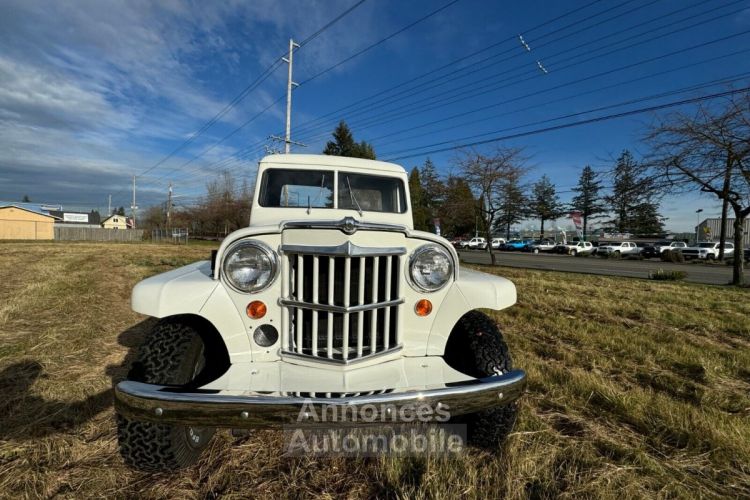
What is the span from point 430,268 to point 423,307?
0.24 metres

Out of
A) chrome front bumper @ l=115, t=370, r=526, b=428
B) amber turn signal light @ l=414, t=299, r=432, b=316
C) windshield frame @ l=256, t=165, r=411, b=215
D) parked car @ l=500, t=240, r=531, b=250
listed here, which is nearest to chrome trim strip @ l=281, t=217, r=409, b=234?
amber turn signal light @ l=414, t=299, r=432, b=316

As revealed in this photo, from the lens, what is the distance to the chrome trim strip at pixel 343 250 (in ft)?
6.62

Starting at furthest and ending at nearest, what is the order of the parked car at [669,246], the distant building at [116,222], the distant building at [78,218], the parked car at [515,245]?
the distant building at [116,222]
the distant building at [78,218]
the parked car at [515,245]
the parked car at [669,246]

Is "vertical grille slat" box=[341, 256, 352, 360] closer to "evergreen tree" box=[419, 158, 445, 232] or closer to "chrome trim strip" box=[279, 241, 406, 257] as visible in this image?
"chrome trim strip" box=[279, 241, 406, 257]

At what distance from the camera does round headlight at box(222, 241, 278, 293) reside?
2.14m

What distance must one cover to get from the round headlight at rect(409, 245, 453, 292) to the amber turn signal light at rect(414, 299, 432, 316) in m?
0.08

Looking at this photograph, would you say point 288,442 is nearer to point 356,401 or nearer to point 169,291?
point 356,401

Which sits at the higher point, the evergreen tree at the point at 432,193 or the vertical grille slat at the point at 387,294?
the evergreen tree at the point at 432,193

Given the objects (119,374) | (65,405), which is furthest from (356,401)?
(119,374)

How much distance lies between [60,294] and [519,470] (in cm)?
846

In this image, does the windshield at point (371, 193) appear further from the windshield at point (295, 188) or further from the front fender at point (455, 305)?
the front fender at point (455, 305)

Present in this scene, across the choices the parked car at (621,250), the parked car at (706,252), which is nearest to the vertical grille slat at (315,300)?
the parked car at (706,252)

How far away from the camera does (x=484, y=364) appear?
7.58 feet

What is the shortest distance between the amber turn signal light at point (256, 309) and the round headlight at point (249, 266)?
0.08 m
